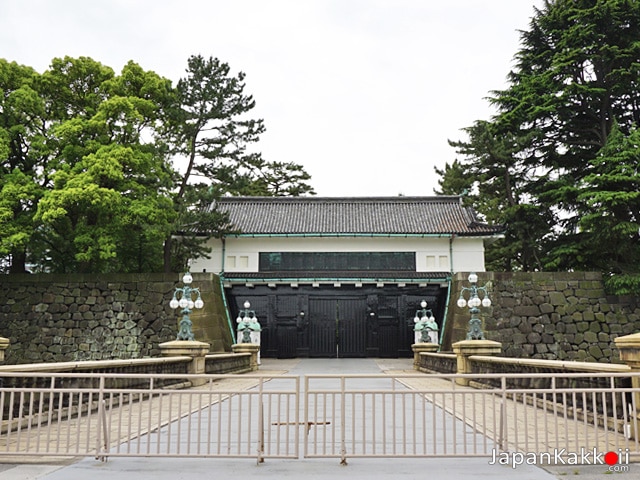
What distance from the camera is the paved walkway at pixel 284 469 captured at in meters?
5.00

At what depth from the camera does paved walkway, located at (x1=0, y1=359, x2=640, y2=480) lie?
500 centimetres

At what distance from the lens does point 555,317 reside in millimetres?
25781

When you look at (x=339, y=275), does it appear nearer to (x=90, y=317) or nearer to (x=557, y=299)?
(x=557, y=299)

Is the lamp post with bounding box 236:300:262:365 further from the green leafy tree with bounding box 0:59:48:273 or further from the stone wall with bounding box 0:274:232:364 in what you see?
the green leafy tree with bounding box 0:59:48:273

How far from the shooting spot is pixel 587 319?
25.6 meters

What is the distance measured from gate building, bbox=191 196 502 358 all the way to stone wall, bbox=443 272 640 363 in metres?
3.04

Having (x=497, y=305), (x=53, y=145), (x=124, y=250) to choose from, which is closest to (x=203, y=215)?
(x=124, y=250)

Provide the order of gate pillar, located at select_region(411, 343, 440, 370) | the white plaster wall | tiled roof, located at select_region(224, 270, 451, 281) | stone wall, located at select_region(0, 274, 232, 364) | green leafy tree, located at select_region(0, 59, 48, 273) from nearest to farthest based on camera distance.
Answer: gate pillar, located at select_region(411, 343, 440, 370)
green leafy tree, located at select_region(0, 59, 48, 273)
stone wall, located at select_region(0, 274, 232, 364)
tiled roof, located at select_region(224, 270, 451, 281)
the white plaster wall

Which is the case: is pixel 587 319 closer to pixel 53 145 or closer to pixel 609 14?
pixel 609 14

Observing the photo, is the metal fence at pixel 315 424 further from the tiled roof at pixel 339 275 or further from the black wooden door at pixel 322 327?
the black wooden door at pixel 322 327

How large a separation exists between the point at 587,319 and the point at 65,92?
25.4 m

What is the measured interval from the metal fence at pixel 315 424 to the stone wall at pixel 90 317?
14.8 metres

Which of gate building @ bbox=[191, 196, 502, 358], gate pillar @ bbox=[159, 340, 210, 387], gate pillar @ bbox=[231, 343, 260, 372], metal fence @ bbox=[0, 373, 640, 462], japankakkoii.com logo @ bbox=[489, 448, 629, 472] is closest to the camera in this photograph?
japankakkoii.com logo @ bbox=[489, 448, 629, 472]

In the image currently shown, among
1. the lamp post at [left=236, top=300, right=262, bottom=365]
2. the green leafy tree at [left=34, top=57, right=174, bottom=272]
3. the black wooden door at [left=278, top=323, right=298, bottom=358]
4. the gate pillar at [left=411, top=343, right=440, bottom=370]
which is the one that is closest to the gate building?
the black wooden door at [left=278, top=323, right=298, bottom=358]
